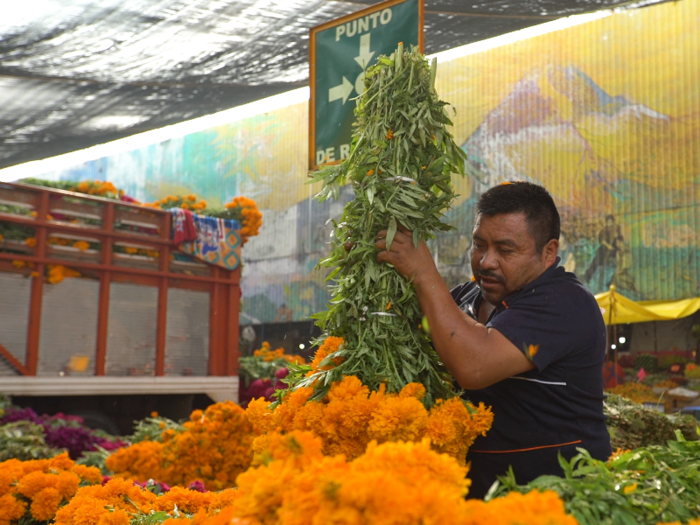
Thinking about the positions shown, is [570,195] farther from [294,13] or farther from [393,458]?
[393,458]

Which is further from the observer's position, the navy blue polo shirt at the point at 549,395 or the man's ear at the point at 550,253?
the man's ear at the point at 550,253

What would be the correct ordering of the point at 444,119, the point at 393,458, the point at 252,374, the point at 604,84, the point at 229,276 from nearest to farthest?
1. the point at 393,458
2. the point at 444,119
3. the point at 229,276
4. the point at 252,374
5. the point at 604,84

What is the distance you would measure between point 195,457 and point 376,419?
3967 mm

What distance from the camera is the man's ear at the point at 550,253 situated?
1.97 meters

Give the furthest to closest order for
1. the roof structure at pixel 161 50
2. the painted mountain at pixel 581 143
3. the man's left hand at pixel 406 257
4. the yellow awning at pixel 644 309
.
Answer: the painted mountain at pixel 581 143 < the yellow awning at pixel 644 309 < the roof structure at pixel 161 50 < the man's left hand at pixel 406 257

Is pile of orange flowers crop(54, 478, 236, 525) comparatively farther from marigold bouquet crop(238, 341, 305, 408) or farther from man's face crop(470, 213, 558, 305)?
marigold bouquet crop(238, 341, 305, 408)

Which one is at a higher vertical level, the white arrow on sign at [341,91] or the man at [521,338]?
the white arrow on sign at [341,91]

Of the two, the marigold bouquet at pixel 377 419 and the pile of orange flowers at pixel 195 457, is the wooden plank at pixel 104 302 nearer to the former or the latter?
the pile of orange flowers at pixel 195 457

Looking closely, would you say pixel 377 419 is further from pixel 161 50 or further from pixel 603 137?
pixel 603 137

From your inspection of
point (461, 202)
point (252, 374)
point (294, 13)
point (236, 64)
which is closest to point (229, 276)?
point (252, 374)

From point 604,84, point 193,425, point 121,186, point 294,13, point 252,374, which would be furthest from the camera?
point 121,186

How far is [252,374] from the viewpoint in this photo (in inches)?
371

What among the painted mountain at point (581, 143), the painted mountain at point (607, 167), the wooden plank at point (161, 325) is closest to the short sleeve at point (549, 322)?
the wooden plank at point (161, 325)

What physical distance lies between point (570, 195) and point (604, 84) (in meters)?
2.69
